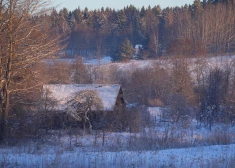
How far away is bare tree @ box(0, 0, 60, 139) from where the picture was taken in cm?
1753

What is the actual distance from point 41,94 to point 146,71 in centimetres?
2386

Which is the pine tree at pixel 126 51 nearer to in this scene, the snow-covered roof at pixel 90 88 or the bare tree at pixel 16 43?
the snow-covered roof at pixel 90 88

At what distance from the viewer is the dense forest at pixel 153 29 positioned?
A: 60281 millimetres

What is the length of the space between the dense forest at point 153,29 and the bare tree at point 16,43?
2630cm

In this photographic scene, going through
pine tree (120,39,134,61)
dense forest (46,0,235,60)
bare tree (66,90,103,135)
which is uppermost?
dense forest (46,0,235,60)

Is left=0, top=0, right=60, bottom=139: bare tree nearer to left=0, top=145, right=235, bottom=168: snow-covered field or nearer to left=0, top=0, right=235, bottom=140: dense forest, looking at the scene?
left=0, top=0, right=235, bottom=140: dense forest

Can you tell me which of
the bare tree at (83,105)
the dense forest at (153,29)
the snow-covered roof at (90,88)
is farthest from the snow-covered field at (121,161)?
the dense forest at (153,29)

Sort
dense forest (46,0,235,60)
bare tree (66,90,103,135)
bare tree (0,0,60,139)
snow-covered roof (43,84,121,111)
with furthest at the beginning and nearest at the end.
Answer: dense forest (46,0,235,60), snow-covered roof (43,84,121,111), bare tree (66,90,103,135), bare tree (0,0,60,139)

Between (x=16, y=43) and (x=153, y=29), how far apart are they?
195 feet

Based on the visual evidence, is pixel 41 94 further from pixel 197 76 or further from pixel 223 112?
pixel 197 76

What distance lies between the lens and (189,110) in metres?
30.9

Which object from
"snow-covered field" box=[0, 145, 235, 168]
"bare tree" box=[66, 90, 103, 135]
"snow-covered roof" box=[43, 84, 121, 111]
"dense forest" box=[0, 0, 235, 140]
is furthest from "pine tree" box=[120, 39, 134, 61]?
"snow-covered field" box=[0, 145, 235, 168]

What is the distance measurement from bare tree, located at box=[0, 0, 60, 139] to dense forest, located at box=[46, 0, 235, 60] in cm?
2630

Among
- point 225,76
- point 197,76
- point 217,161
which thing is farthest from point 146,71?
point 217,161
